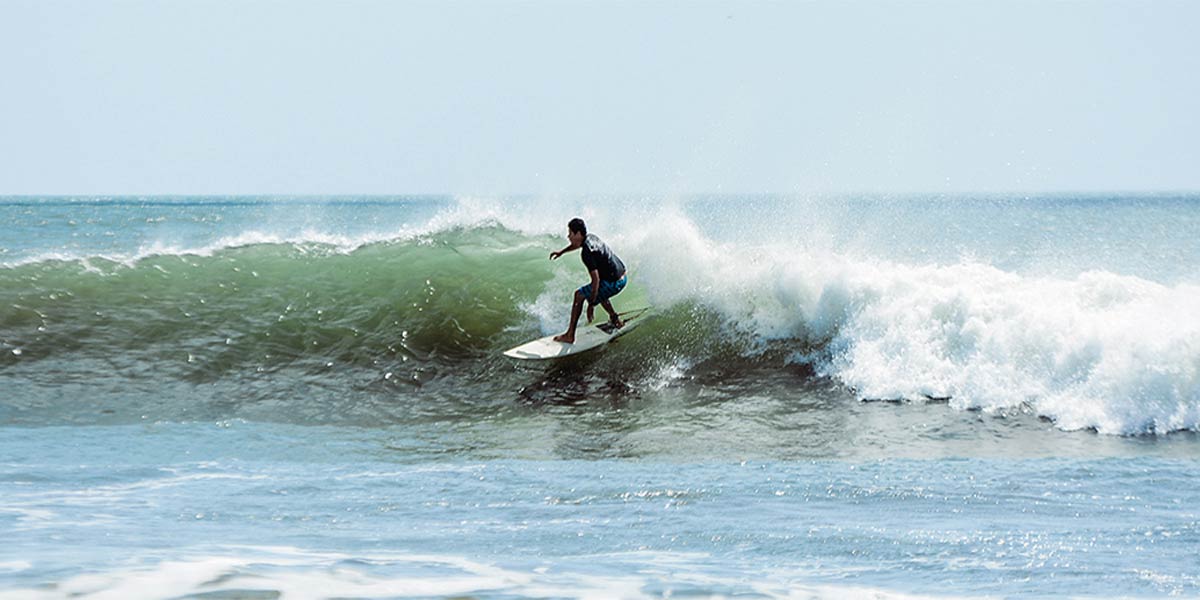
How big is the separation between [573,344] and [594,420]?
6.28 feet

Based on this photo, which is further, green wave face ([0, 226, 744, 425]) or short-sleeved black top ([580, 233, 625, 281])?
short-sleeved black top ([580, 233, 625, 281])

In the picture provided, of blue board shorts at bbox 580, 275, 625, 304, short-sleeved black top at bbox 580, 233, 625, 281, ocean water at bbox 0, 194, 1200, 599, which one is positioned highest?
short-sleeved black top at bbox 580, 233, 625, 281

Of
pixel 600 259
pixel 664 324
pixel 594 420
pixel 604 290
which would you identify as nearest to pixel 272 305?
pixel 604 290

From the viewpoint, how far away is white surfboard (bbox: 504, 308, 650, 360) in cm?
1215

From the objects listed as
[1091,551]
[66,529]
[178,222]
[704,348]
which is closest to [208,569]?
[66,529]

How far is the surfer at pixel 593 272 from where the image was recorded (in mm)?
12039

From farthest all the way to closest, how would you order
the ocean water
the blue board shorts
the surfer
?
the blue board shorts
the surfer
the ocean water

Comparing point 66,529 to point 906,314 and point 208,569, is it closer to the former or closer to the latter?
point 208,569

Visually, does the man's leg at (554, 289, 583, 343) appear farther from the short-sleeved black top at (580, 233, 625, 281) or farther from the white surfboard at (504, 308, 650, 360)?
the short-sleeved black top at (580, 233, 625, 281)

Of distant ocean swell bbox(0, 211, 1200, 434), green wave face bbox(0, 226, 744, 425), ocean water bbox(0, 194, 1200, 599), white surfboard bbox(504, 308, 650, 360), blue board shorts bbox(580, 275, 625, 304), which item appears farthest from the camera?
blue board shorts bbox(580, 275, 625, 304)

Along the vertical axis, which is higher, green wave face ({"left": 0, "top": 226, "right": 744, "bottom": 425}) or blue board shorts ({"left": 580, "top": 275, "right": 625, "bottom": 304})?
blue board shorts ({"left": 580, "top": 275, "right": 625, "bottom": 304})

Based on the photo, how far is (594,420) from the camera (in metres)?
10.5

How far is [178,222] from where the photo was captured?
5694cm

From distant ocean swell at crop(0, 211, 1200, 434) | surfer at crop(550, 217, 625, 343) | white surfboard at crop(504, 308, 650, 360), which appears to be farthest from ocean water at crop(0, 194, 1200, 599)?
surfer at crop(550, 217, 625, 343)
